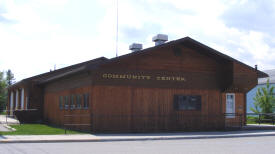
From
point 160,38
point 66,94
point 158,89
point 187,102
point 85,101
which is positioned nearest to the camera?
point 85,101

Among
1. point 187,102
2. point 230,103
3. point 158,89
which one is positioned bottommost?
point 230,103

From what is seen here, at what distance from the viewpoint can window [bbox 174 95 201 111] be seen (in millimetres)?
22703

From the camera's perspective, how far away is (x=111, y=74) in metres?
21.0

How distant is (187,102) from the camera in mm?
23031

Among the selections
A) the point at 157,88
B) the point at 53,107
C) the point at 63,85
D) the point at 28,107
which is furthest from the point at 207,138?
the point at 28,107

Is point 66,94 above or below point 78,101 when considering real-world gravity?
above

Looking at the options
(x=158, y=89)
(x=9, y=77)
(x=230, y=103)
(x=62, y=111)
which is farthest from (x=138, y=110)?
(x=9, y=77)

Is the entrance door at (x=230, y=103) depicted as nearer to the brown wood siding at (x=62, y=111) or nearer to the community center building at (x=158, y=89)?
the community center building at (x=158, y=89)

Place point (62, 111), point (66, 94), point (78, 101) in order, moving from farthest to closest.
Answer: point (62, 111) → point (66, 94) → point (78, 101)

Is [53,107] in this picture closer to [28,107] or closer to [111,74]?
[28,107]

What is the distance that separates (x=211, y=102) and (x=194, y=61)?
9.10 ft

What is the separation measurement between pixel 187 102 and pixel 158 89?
7.03ft

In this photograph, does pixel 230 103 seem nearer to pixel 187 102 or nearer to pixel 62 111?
pixel 187 102

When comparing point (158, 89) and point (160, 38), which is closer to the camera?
point (158, 89)
